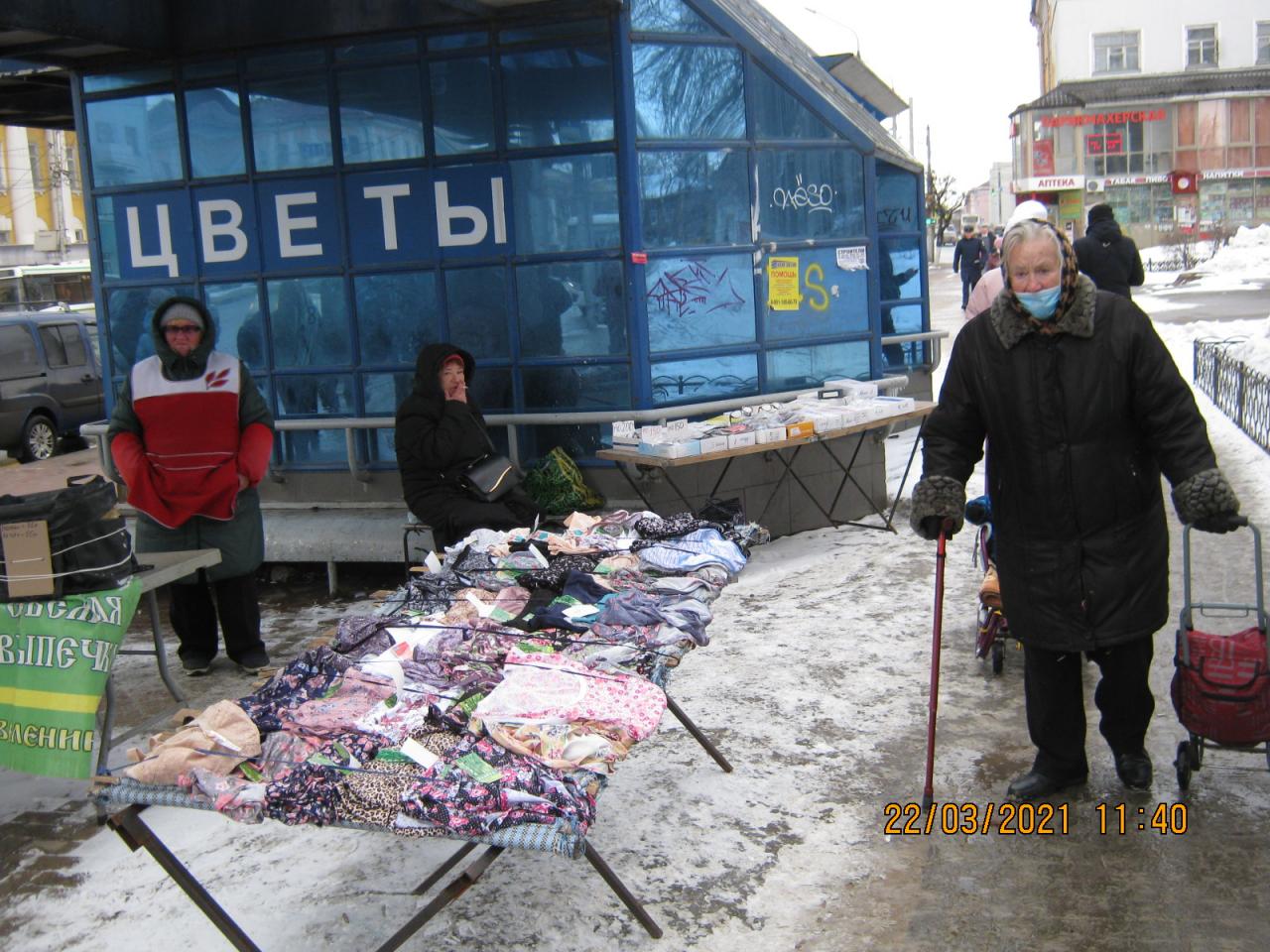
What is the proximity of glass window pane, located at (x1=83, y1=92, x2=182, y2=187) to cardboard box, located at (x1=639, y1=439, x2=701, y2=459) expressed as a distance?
406 cm

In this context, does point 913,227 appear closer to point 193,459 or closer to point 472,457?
point 472,457

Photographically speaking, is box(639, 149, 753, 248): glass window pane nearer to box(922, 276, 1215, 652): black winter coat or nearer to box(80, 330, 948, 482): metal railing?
box(80, 330, 948, 482): metal railing

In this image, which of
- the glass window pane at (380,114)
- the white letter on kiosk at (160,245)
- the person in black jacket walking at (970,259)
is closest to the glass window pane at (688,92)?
the glass window pane at (380,114)

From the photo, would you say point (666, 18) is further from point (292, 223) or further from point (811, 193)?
point (292, 223)

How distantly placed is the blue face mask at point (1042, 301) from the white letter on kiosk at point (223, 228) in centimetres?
622

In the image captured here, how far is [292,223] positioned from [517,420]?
2.11 meters

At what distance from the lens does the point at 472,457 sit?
24.0 ft

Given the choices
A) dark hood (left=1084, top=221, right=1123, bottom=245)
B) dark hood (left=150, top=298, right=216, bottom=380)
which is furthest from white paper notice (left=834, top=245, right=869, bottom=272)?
dark hood (left=150, top=298, right=216, bottom=380)

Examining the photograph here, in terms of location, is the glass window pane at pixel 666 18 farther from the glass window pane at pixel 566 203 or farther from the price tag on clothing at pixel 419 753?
the price tag on clothing at pixel 419 753

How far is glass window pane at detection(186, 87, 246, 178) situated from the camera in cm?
866

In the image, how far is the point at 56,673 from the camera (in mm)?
4637

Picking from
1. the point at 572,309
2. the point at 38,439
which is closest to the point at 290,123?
the point at 572,309

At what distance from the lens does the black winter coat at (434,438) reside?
7.23 meters

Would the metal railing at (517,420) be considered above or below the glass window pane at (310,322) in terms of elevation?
below
